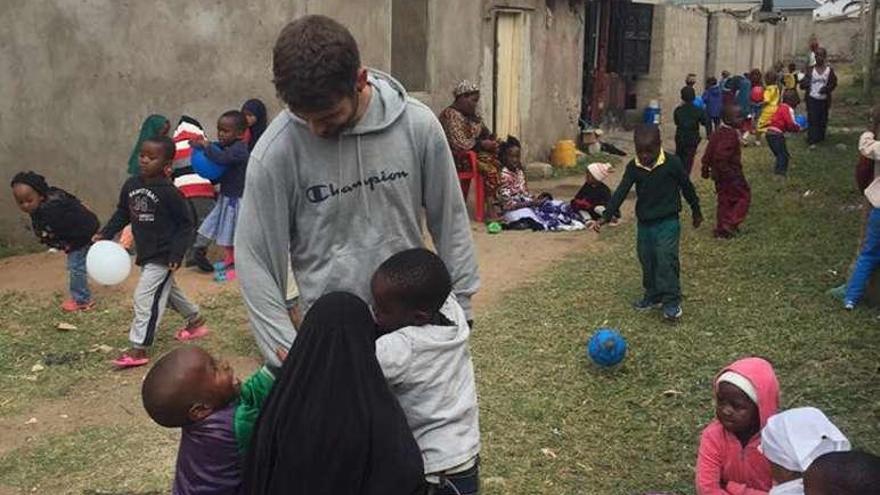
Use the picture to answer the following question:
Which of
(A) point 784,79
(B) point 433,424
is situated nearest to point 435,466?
(B) point 433,424

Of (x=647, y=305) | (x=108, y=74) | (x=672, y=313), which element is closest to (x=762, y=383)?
(x=672, y=313)

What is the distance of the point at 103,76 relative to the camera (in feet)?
25.4

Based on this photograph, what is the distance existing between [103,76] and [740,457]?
635 cm

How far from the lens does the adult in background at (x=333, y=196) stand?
235cm

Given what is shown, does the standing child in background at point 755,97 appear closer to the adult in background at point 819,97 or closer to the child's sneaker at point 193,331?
the adult in background at point 819,97

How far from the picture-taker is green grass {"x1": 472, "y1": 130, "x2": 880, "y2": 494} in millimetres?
4059

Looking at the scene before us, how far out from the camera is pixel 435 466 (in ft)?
7.65

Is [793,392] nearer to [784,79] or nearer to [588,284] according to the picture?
[588,284]

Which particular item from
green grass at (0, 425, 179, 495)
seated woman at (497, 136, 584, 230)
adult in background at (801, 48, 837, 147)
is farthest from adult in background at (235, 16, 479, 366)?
adult in background at (801, 48, 837, 147)

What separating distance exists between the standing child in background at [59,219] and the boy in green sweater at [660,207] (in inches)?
147

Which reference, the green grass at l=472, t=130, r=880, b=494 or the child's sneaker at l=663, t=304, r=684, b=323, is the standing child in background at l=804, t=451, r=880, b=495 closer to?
the green grass at l=472, t=130, r=880, b=494

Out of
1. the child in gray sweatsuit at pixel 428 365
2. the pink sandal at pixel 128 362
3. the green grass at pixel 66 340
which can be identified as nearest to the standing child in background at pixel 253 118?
the green grass at pixel 66 340

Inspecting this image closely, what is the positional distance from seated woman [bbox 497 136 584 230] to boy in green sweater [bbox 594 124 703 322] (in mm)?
3231

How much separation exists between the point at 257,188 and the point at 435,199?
1.66ft
